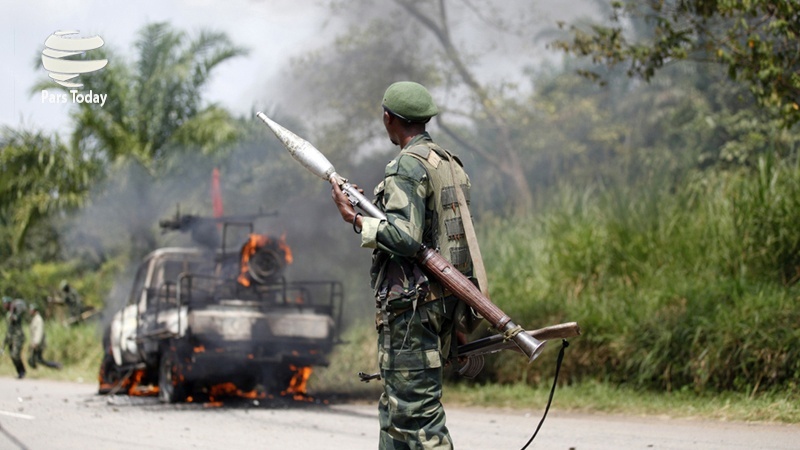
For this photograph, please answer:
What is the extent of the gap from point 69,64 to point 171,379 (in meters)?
8.02

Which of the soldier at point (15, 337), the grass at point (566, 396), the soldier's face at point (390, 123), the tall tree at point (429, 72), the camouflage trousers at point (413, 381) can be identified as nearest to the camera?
the camouflage trousers at point (413, 381)

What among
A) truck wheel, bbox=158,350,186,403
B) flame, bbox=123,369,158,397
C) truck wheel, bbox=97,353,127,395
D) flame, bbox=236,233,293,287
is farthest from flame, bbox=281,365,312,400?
truck wheel, bbox=97,353,127,395

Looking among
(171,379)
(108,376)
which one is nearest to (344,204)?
(171,379)

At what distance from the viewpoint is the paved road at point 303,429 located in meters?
6.54

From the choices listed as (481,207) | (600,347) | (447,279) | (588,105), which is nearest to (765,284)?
(600,347)

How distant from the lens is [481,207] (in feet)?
53.0

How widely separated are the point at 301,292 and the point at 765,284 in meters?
4.60

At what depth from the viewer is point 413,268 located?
3672mm

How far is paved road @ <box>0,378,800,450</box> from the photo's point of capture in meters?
6.54

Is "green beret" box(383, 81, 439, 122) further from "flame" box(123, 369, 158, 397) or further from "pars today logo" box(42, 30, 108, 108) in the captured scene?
"pars today logo" box(42, 30, 108, 108)

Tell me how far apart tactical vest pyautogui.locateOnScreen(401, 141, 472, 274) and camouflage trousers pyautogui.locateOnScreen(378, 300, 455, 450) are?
0.66ft

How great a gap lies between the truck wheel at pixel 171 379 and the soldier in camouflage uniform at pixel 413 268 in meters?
6.49

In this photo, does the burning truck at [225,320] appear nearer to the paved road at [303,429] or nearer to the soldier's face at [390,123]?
the paved road at [303,429]

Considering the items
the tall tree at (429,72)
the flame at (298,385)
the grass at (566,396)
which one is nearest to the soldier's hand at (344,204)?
the grass at (566,396)
